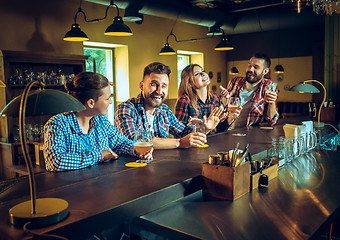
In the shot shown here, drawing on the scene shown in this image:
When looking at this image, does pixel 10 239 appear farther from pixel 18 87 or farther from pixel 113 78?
pixel 113 78

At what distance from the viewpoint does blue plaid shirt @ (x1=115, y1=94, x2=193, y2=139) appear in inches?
104

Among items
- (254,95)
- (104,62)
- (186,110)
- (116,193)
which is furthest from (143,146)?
(104,62)

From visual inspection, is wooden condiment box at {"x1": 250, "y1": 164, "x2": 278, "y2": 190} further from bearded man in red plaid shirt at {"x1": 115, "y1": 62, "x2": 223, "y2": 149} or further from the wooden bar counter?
bearded man in red plaid shirt at {"x1": 115, "y1": 62, "x2": 223, "y2": 149}

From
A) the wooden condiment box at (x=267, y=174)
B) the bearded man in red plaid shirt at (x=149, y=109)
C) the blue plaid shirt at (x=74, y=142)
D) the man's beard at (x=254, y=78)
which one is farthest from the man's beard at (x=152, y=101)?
the man's beard at (x=254, y=78)

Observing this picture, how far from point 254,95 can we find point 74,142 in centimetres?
261

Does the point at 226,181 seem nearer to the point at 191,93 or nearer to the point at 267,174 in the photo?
the point at 267,174

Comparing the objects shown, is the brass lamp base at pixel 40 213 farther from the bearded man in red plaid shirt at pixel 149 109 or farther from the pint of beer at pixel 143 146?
the bearded man in red plaid shirt at pixel 149 109

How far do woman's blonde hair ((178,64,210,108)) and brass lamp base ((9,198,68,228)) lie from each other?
2.43 m

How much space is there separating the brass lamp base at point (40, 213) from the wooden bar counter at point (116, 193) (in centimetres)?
2

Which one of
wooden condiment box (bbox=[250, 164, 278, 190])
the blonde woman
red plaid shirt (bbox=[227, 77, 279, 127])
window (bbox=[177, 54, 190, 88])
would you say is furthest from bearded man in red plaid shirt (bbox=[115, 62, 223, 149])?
window (bbox=[177, 54, 190, 88])

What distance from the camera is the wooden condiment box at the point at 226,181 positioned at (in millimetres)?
1631

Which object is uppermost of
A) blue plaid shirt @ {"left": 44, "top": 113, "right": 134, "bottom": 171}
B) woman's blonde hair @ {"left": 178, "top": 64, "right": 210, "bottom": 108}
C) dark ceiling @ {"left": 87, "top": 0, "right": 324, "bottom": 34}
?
dark ceiling @ {"left": 87, "top": 0, "right": 324, "bottom": 34}

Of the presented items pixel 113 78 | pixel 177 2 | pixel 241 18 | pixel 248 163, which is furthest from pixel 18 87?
pixel 241 18

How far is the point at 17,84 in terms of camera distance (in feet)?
15.5
